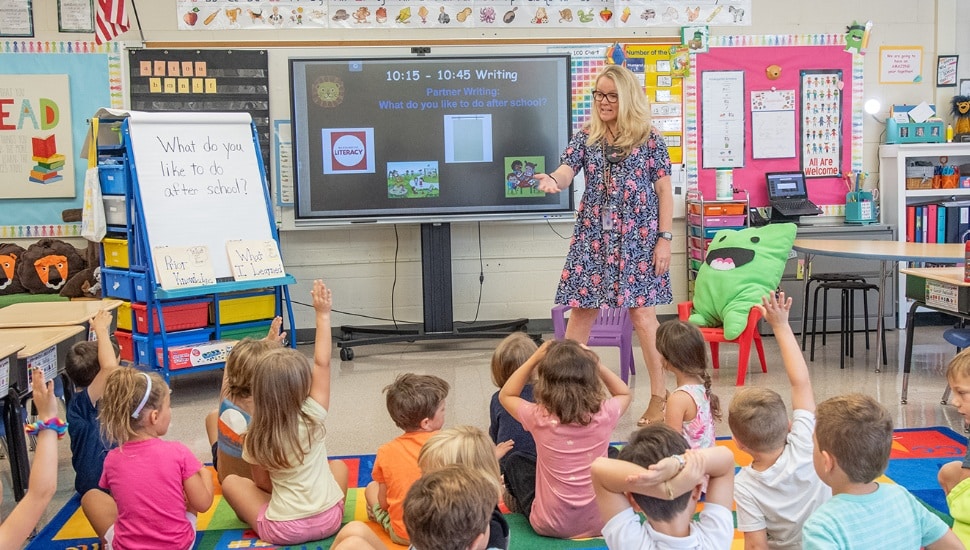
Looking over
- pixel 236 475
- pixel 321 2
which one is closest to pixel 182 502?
pixel 236 475

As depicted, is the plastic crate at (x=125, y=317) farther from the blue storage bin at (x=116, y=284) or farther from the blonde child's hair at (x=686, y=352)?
the blonde child's hair at (x=686, y=352)

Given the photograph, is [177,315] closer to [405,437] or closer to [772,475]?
[405,437]

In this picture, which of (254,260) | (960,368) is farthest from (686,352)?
(254,260)

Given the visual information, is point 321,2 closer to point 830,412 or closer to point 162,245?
point 162,245

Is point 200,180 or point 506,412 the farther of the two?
point 200,180

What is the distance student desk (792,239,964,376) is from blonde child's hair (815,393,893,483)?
2872 mm

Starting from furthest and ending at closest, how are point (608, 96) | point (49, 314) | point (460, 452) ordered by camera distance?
point (608, 96), point (49, 314), point (460, 452)

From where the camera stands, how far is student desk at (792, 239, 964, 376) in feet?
15.5

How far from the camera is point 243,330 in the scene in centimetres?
533

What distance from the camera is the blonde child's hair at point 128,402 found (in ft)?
8.37

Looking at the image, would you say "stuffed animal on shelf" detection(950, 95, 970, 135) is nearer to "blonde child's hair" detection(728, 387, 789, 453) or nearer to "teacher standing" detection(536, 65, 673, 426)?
"teacher standing" detection(536, 65, 673, 426)

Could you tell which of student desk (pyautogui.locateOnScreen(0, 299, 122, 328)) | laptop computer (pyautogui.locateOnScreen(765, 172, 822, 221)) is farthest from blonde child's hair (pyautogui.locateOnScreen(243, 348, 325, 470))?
laptop computer (pyautogui.locateOnScreen(765, 172, 822, 221))

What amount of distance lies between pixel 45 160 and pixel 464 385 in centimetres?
314

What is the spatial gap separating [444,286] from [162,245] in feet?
6.20
